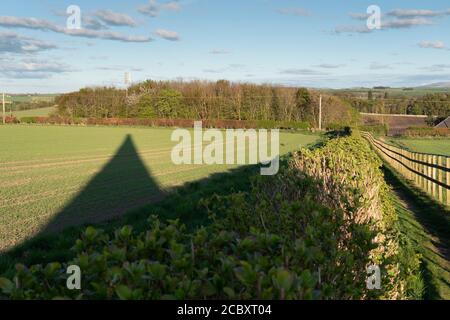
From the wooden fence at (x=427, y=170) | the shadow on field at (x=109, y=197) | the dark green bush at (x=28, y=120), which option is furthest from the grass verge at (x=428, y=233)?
the dark green bush at (x=28, y=120)

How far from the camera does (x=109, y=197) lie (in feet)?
41.8

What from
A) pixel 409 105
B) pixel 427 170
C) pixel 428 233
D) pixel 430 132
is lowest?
pixel 428 233

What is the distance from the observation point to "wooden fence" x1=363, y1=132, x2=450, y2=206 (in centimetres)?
1158

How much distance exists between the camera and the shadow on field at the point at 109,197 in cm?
998

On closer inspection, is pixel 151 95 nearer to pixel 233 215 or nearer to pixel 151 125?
pixel 151 125

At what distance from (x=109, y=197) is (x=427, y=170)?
9564 millimetres

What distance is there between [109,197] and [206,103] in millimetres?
77088

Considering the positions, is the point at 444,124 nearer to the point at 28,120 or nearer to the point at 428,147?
the point at 428,147

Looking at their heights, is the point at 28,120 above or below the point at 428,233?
above

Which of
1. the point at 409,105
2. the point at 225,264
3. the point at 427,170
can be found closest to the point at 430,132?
the point at 409,105

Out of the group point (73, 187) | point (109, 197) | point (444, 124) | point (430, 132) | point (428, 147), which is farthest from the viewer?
point (444, 124)

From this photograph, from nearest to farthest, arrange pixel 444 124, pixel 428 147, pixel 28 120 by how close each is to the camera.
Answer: pixel 428 147
pixel 28 120
pixel 444 124

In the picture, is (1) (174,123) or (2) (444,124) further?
(2) (444,124)
